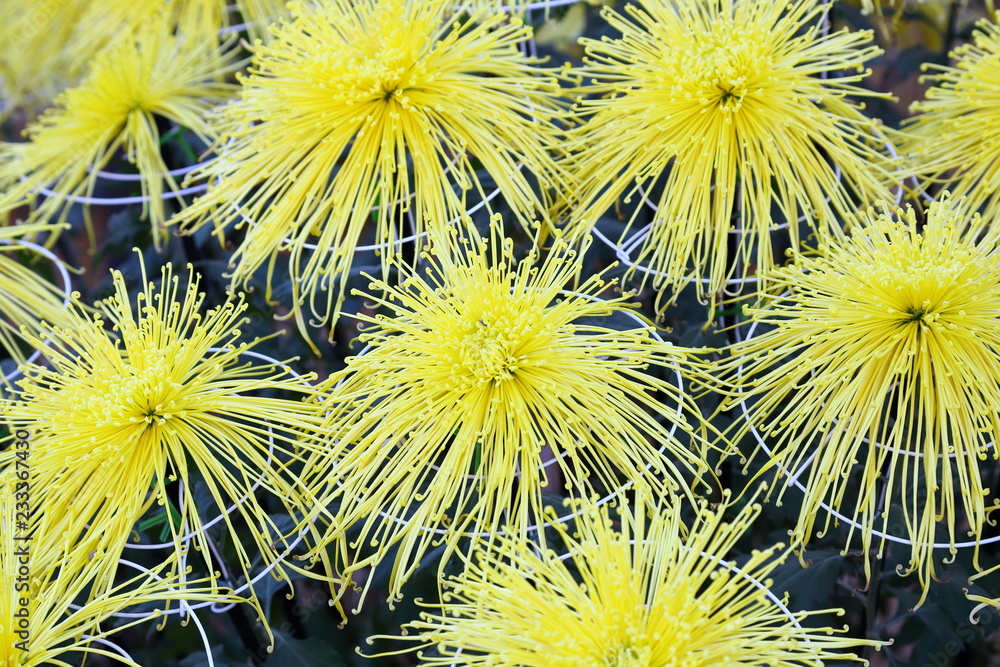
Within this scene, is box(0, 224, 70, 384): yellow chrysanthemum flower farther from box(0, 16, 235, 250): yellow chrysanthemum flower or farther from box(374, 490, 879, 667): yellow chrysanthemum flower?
box(374, 490, 879, 667): yellow chrysanthemum flower

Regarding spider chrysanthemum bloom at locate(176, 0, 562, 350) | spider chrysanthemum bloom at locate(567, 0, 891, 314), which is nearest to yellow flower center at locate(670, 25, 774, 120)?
spider chrysanthemum bloom at locate(567, 0, 891, 314)

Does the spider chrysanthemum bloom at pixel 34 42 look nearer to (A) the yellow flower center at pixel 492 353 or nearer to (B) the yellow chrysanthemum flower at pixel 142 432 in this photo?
(B) the yellow chrysanthemum flower at pixel 142 432

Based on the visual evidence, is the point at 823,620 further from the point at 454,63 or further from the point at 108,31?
the point at 108,31

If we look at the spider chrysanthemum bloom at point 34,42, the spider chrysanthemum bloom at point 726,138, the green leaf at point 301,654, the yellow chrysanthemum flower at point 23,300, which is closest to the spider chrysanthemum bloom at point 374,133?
the spider chrysanthemum bloom at point 726,138

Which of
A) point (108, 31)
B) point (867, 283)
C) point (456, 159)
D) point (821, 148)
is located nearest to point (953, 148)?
point (821, 148)

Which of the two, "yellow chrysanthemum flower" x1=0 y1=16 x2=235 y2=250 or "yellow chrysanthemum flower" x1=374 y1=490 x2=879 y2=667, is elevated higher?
"yellow chrysanthemum flower" x1=0 y1=16 x2=235 y2=250

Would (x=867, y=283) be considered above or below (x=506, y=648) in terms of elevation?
above

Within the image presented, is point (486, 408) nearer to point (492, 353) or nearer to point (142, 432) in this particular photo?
point (492, 353)
